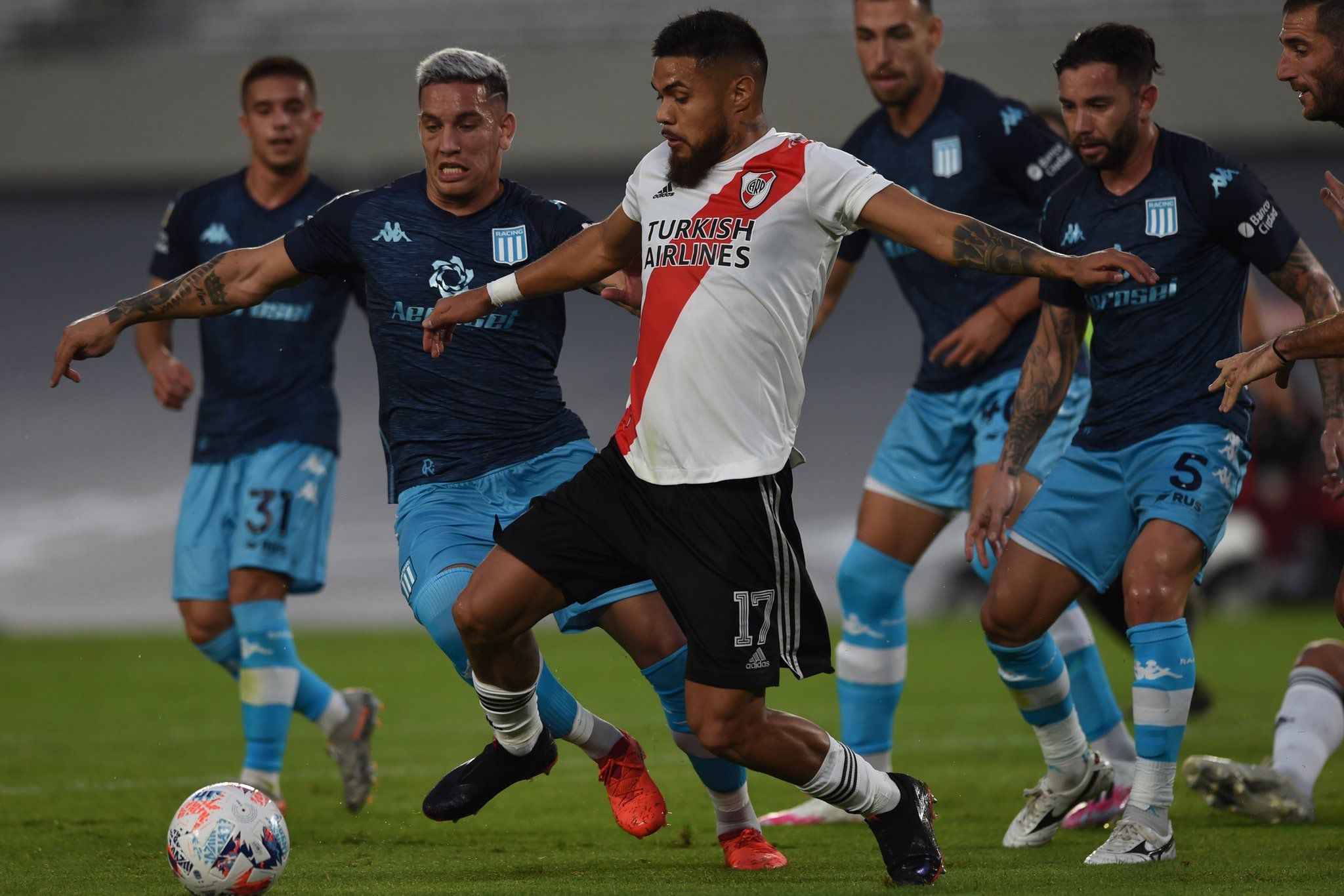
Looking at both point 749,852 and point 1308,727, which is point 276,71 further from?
point 1308,727

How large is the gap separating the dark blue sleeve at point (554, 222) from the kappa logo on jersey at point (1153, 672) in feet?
7.22

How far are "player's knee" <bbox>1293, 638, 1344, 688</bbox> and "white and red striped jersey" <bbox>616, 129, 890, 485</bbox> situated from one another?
2.71 metres

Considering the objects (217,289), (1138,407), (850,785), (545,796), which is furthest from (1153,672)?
(217,289)

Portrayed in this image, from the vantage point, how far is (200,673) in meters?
12.7

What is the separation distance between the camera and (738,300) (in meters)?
4.29

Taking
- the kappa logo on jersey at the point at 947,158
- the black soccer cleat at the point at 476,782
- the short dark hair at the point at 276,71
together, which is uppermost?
the short dark hair at the point at 276,71

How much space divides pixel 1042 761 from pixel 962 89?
3172 mm

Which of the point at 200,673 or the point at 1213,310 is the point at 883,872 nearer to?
the point at 1213,310

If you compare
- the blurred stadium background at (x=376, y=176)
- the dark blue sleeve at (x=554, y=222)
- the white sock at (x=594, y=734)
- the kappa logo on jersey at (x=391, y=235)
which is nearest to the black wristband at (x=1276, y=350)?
the dark blue sleeve at (x=554, y=222)

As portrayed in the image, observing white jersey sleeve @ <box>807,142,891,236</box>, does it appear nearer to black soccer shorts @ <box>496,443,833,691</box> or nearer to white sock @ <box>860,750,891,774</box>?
black soccer shorts @ <box>496,443,833,691</box>

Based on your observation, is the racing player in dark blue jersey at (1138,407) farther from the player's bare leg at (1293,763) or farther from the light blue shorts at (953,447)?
the light blue shorts at (953,447)

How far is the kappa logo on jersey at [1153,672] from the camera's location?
15.7ft

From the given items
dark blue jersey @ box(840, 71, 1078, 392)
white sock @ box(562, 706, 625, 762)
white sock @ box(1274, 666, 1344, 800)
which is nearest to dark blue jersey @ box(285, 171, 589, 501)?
white sock @ box(562, 706, 625, 762)

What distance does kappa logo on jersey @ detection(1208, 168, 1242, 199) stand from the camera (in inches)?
193
